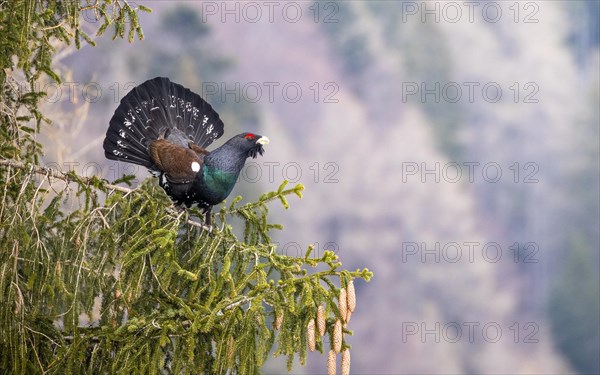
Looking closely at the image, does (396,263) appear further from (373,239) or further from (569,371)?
(569,371)

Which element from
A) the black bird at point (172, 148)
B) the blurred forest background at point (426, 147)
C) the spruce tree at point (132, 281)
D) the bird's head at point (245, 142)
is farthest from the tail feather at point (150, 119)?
the blurred forest background at point (426, 147)

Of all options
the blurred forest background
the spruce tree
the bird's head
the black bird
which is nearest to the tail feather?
the black bird

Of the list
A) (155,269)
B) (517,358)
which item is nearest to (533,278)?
(517,358)

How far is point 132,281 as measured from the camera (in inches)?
98.3

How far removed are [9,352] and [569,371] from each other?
7.41m

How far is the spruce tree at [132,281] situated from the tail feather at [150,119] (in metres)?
0.15

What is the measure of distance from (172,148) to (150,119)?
0.14 meters

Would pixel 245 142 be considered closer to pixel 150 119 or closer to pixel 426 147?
pixel 150 119

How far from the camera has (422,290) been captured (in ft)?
29.1

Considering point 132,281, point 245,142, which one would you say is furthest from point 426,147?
point 132,281

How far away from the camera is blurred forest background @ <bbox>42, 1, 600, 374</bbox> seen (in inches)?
347

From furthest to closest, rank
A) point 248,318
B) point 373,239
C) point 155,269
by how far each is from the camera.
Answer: point 373,239, point 155,269, point 248,318

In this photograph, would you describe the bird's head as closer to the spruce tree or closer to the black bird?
the black bird

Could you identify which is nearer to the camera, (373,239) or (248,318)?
(248,318)
